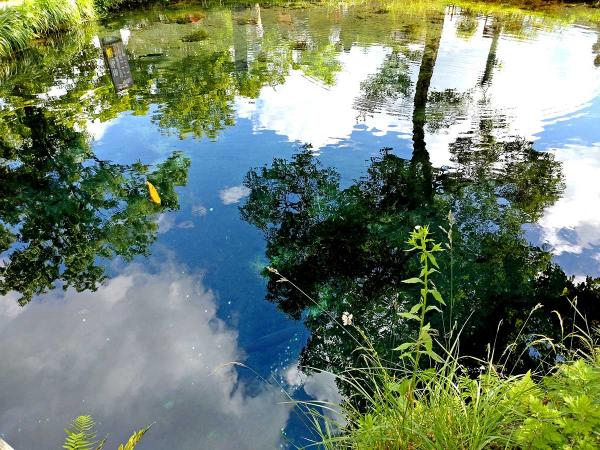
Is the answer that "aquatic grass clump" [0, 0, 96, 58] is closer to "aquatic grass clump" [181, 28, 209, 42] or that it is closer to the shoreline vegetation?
the shoreline vegetation

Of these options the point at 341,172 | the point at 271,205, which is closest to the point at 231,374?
the point at 271,205

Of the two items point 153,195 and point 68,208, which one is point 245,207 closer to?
point 153,195

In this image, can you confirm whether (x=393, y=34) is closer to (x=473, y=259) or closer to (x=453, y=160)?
(x=453, y=160)

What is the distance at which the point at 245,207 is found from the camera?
17.4ft

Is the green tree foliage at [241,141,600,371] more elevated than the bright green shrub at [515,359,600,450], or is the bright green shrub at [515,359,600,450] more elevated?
the bright green shrub at [515,359,600,450]

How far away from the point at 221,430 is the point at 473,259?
2.94 metres

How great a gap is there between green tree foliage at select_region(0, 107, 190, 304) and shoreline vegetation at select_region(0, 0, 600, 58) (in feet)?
20.8

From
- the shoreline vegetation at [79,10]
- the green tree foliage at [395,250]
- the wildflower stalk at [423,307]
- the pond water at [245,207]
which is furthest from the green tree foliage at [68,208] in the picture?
→ the shoreline vegetation at [79,10]

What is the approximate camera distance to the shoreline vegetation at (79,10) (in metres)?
11.2

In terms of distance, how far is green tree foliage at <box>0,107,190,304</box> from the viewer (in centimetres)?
444

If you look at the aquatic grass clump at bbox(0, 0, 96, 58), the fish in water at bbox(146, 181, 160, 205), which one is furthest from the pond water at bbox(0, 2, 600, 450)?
the aquatic grass clump at bbox(0, 0, 96, 58)

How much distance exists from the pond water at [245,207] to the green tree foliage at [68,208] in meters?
0.03

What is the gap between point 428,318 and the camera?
369cm

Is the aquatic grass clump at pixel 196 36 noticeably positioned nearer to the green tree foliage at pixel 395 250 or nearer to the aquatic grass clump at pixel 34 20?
the aquatic grass clump at pixel 34 20
